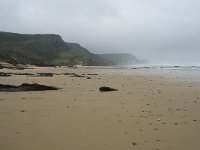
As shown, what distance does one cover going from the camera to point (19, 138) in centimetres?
839

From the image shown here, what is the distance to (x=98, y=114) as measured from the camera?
12.2 m

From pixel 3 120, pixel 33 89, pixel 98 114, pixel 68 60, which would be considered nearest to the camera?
pixel 3 120

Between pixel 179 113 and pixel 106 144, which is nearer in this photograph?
pixel 106 144

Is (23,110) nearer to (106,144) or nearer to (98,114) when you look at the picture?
(98,114)

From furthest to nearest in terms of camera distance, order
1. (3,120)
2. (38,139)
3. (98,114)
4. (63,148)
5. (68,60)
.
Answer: (68,60) → (98,114) → (3,120) → (38,139) → (63,148)

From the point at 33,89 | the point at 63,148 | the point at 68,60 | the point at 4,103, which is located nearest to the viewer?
the point at 63,148

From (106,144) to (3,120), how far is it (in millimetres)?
4240

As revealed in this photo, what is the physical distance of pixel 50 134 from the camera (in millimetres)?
8836

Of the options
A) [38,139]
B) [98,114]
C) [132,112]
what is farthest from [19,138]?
[132,112]

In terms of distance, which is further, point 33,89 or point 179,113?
point 33,89

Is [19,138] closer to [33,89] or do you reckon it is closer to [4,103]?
[4,103]

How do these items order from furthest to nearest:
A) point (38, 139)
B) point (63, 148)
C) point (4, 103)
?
point (4, 103)
point (38, 139)
point (63, 148)

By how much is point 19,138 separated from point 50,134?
2.83ft

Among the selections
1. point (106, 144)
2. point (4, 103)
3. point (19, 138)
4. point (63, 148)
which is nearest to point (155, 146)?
point (106, 144)
